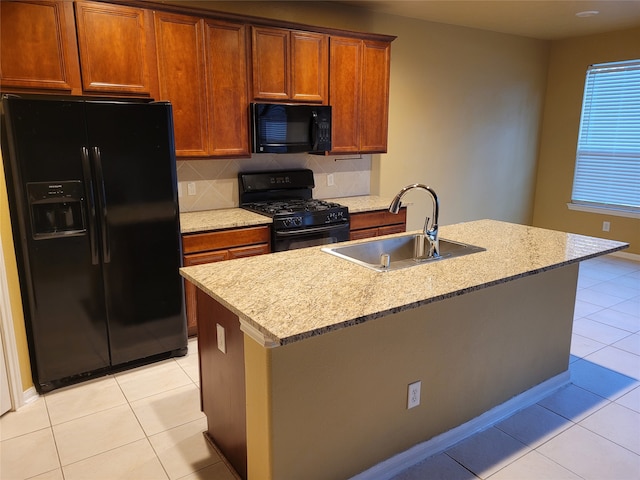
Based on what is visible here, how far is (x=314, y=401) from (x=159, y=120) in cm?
190

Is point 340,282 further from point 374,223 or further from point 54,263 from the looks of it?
point 374,223

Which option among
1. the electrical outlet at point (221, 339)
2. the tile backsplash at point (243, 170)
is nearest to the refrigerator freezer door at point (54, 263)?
the tile backsplash at point (243, 170)

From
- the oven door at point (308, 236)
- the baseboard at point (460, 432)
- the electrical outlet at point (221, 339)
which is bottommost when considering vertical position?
the baseboard at point (460, 432)

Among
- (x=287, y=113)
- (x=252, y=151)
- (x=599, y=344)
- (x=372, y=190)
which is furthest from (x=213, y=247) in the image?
(x=599, y=344)

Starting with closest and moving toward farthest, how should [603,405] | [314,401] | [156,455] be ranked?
[314,401], [156,455], [603,405]

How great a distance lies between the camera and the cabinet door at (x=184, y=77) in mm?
3041

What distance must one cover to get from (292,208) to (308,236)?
0.28m

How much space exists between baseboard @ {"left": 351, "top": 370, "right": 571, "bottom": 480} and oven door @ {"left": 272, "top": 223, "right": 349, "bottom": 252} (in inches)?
66.8

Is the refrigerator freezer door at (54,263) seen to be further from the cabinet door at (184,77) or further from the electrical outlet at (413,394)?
the electrical outlet at (413,394)

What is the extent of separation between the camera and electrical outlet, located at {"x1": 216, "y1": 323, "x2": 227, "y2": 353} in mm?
1909

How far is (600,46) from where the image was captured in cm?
524

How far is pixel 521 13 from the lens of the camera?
4363 millimetres

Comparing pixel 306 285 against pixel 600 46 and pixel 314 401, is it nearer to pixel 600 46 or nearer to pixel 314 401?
pixel 314 401

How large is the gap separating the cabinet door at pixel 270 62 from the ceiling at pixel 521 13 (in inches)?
37.4
